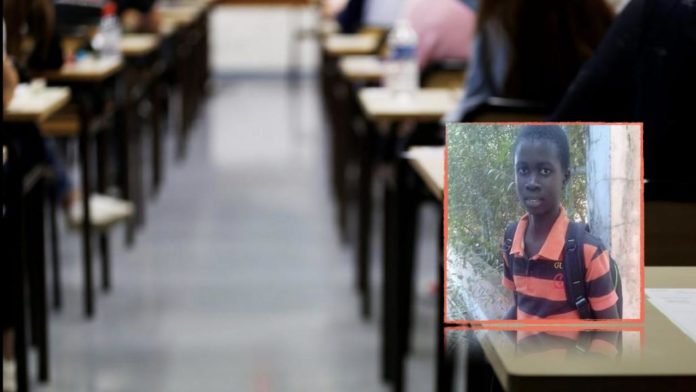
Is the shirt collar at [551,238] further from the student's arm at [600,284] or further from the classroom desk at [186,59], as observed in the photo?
the classroom desk at [186,59]

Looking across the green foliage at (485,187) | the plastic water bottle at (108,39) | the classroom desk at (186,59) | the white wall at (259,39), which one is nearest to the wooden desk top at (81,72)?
the plastic water bottle at (108,39)

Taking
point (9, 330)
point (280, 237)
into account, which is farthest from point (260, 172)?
point (9, 330)

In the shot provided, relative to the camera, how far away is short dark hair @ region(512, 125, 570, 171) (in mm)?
1264

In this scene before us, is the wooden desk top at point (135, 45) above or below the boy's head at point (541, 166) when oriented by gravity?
below

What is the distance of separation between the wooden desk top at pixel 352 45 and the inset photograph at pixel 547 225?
4.39m

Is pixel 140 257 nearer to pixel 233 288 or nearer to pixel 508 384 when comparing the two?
pixel 233 288

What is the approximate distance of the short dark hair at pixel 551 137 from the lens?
4.15ft

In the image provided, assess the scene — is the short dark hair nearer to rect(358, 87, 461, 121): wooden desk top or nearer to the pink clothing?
rect(358, 87, 461, 121): wooden desk top

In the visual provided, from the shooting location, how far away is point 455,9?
14.1 ft

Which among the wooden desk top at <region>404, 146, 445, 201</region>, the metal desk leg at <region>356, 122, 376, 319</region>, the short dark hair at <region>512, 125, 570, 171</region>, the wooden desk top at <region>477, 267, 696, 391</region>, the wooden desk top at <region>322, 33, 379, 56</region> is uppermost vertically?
the short dark hair at <region>512, 125, 570, 171</region>

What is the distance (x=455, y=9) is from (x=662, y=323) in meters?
3.14

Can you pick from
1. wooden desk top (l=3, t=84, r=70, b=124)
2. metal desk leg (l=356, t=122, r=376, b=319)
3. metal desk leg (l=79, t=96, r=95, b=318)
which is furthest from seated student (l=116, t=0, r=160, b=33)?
wooden desk top (l=3, t=84, r=70, b=124)

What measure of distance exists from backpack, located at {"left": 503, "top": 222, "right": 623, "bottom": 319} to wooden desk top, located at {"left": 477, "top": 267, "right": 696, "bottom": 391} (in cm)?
6

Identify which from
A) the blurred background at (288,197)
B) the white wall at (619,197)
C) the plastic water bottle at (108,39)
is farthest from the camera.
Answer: the plastic water bottle at (108,39)
